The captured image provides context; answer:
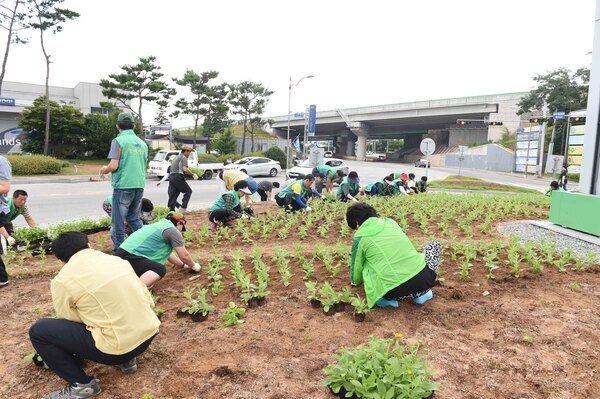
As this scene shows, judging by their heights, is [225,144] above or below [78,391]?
above

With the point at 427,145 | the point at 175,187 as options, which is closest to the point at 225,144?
the point at 427,145

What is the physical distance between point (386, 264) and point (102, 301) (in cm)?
229

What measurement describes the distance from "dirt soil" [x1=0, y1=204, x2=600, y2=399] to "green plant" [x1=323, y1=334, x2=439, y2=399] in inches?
10.0

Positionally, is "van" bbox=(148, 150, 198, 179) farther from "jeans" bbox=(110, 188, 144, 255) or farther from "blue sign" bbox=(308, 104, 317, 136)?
"blue sign" bbox=(308, 104, 317, 136)

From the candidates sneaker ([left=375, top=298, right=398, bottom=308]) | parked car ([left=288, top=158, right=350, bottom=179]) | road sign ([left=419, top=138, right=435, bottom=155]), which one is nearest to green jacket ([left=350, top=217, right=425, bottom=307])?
sneaker ([left=375, top=298, right=398, bottom=308])

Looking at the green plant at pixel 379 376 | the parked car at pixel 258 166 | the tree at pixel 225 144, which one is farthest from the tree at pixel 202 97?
the green plant at pixel 379 376

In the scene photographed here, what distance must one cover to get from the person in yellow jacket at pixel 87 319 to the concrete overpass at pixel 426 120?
5058 centimetres

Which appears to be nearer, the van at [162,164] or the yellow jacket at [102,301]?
the yellow jacket at [102,301]

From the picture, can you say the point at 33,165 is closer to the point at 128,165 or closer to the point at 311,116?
the point at 128,165

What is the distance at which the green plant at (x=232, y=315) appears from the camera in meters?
3.71

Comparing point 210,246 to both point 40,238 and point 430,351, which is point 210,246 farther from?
point 430,351

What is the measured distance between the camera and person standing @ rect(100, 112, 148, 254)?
5.34 meters

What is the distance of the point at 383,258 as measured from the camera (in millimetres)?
3779

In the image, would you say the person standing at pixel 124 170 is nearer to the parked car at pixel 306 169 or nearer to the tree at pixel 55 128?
the parked car at pixel 306 169
